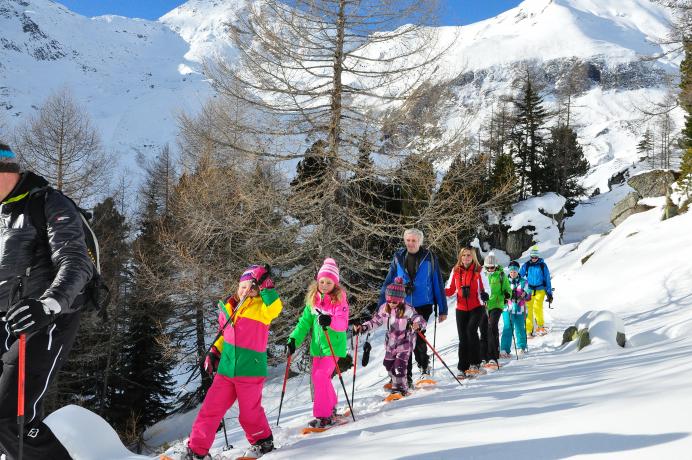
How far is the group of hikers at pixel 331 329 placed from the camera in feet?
12.9

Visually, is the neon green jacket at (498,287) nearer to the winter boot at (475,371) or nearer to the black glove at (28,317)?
the winter boot at (475,371)

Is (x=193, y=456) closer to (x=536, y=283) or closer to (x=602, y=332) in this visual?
(x=602, y=332)

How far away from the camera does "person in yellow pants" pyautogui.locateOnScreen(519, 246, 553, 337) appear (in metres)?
10.6

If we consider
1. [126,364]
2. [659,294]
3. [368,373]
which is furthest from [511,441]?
[126,364]

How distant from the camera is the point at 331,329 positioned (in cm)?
468

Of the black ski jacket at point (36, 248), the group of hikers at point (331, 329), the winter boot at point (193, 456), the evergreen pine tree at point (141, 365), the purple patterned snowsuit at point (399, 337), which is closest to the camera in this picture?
the black ski jacket at point (36, 248)

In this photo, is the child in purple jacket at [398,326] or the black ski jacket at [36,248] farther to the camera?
the child in purple jacket at [398,326]

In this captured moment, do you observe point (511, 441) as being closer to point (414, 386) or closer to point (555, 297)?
point (414, 386)

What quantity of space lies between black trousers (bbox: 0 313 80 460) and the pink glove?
1.39m

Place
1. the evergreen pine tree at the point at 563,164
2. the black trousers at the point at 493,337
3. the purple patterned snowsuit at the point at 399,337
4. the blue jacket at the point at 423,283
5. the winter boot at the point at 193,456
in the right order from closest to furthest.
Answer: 1. the winter boot at the point at 193,456
2. the purple patterned snowsuit at the point at 399,337
3. the blue jacket at the point at 423,283
4. the black trousers at the point at 493,337
5. the evergreen pine tree at the point at 563,164

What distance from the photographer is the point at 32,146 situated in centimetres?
1485

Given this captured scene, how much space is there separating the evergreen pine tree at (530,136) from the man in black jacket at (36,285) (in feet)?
110

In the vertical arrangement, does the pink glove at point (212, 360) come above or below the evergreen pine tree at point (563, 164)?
below

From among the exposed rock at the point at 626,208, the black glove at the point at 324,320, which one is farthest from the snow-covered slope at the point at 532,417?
the exposed rock at the point at 626,208
